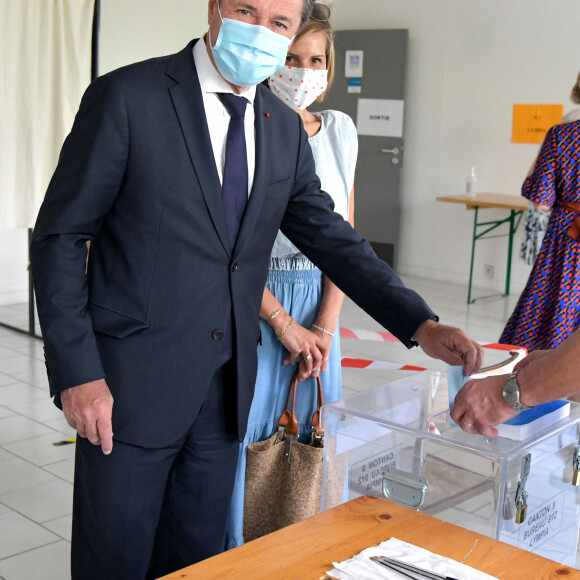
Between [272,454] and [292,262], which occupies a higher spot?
[292,262]

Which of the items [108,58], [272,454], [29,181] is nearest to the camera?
[272,454]

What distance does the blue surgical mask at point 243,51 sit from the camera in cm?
165

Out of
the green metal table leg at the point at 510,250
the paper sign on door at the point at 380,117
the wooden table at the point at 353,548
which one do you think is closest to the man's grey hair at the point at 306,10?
the wooden table at the point at 353,548

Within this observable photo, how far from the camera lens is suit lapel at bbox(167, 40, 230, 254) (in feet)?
5.27

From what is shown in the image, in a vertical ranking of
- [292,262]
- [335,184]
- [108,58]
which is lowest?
[292,262]

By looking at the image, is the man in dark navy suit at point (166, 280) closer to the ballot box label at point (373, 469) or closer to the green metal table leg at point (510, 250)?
the ballot box label at point (373, 469)

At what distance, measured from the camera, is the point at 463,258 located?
8.04m

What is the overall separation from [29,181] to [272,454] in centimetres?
339

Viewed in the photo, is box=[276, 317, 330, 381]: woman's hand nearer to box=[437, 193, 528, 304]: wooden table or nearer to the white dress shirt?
the white dress shirt

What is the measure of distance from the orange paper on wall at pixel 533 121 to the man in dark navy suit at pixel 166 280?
596 cm

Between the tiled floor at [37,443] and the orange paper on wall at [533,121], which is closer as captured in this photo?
the tiled floor at [37,443]

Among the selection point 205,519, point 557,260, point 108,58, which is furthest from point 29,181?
point 205,519

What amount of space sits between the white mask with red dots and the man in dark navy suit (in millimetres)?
448

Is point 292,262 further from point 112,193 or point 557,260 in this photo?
point 557,260
